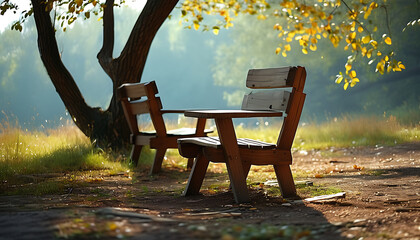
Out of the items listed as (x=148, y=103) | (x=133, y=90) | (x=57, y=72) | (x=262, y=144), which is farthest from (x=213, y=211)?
(x=57, y=72)

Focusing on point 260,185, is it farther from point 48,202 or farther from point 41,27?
point 41,27

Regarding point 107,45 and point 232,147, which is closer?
point 232,147

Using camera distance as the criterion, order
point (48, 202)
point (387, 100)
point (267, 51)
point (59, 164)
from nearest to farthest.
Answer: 1. point (48, 202)
2. point (59, 164)
3. point (387, 100)
4. point (267, 51)

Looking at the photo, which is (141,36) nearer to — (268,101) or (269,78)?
(269,78)

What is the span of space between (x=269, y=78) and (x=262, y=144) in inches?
24.2

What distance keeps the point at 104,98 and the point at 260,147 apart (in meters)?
46.1

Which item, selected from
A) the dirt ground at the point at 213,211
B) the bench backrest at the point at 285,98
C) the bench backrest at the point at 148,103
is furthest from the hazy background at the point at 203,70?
the bench backrest at the point at 285,98

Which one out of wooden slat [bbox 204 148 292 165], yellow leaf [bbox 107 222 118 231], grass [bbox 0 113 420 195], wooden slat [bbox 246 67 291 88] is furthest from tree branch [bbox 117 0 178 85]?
yellow leaf [bbox 107 222 118 231]

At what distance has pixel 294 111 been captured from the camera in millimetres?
4180

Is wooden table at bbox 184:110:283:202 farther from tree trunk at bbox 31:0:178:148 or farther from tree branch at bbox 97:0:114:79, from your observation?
tree branch at bbox 97:0:114:79

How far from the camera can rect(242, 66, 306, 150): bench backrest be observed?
4133 mm

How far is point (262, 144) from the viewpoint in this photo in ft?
14.0

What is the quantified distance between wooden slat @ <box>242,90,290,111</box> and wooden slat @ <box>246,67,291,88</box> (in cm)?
8

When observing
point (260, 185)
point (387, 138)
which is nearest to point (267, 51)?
point (387, 138)
